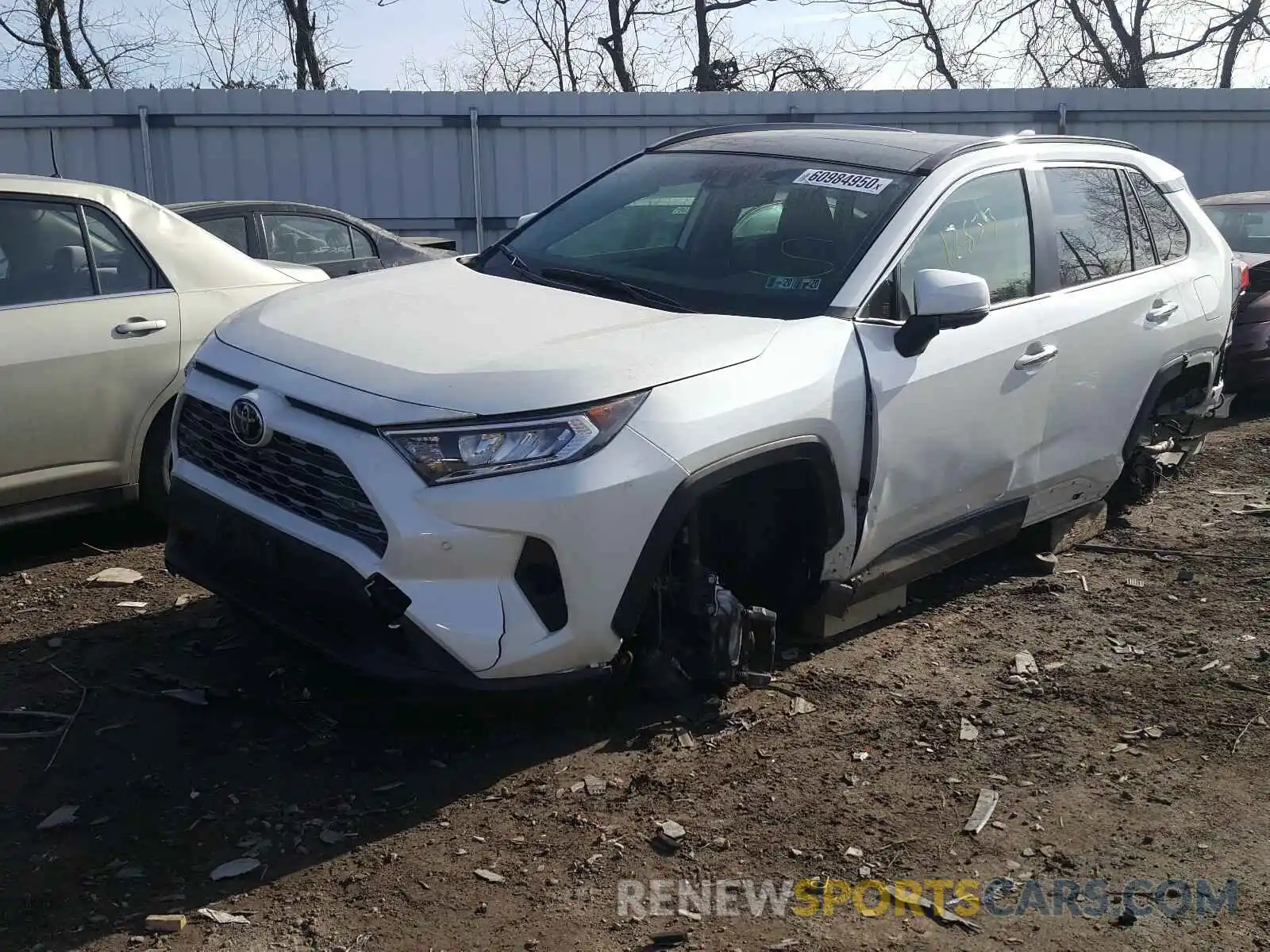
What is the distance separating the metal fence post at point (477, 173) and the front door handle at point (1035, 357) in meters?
10.2

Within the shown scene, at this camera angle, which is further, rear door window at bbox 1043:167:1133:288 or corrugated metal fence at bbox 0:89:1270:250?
corrugated metal fence at bbox 0:89:1270:250

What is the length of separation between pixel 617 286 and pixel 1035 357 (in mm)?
1566

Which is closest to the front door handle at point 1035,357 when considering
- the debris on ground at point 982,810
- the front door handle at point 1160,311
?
the front door handle at point 1160,311

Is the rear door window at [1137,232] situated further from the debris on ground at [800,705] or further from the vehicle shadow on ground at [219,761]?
the vehicle shadow on ground at [219,761]

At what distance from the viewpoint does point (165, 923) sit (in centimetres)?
285

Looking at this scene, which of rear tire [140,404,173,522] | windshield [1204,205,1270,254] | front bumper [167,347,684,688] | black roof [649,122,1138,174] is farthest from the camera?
windshield [1204,205,1270,254]

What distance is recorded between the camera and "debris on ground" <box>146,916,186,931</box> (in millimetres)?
2844

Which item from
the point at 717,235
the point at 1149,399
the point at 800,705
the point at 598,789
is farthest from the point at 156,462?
the point at 1149,399

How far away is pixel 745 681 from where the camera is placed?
388cm

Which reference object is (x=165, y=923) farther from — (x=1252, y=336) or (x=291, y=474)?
(x=1252, y=336)

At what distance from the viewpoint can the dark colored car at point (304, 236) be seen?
8.73 m

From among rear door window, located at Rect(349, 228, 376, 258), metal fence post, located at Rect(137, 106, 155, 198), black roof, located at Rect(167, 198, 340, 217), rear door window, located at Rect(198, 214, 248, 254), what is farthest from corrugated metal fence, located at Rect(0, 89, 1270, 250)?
rear door window, located at Rect(198, 214, 248, 254)

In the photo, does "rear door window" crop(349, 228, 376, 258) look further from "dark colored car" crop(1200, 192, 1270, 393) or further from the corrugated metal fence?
"dark colored car" crop(1200, 192, 1270, 393)

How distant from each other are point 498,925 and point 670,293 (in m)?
2.06
